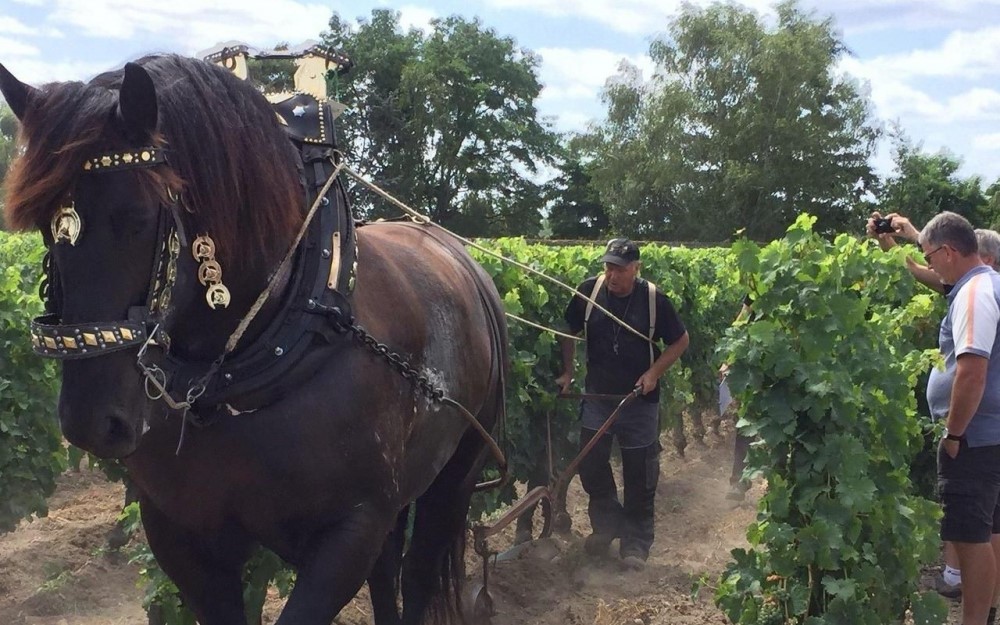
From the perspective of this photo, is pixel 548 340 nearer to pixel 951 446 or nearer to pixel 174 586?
pixel 951 446

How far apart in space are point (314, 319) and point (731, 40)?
43746mm

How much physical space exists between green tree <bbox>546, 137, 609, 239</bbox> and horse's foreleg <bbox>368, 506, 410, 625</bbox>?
49242mm

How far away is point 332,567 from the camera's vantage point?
8.83 ft

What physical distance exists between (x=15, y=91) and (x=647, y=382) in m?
4.48

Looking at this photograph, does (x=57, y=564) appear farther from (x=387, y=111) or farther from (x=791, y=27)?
(x=791, y=27)

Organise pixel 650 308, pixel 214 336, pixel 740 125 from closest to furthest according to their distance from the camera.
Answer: pixel 214 336 → pixel 650 308 → pixel 740 125

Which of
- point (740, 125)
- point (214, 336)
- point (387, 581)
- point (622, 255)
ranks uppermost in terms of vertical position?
point (740, 125)

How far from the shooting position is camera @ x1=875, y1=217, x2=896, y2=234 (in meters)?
5.38

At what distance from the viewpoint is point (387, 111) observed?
46281 millimetres

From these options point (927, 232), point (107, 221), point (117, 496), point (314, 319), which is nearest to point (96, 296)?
point (107, 221)

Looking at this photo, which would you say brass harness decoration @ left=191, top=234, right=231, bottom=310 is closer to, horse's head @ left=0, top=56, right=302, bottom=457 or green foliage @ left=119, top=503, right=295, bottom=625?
horse's head @ left=0, top=56, right=302, bottom=457

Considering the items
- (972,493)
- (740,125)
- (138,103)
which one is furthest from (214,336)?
(740,125)

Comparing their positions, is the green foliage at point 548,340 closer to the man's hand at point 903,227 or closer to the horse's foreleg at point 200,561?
the man's hand at point 903,227

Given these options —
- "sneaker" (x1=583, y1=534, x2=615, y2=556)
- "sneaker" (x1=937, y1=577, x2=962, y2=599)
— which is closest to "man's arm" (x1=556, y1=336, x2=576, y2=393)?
"sneaker" (x1=583, y1=534, x2=615, y2=556)
